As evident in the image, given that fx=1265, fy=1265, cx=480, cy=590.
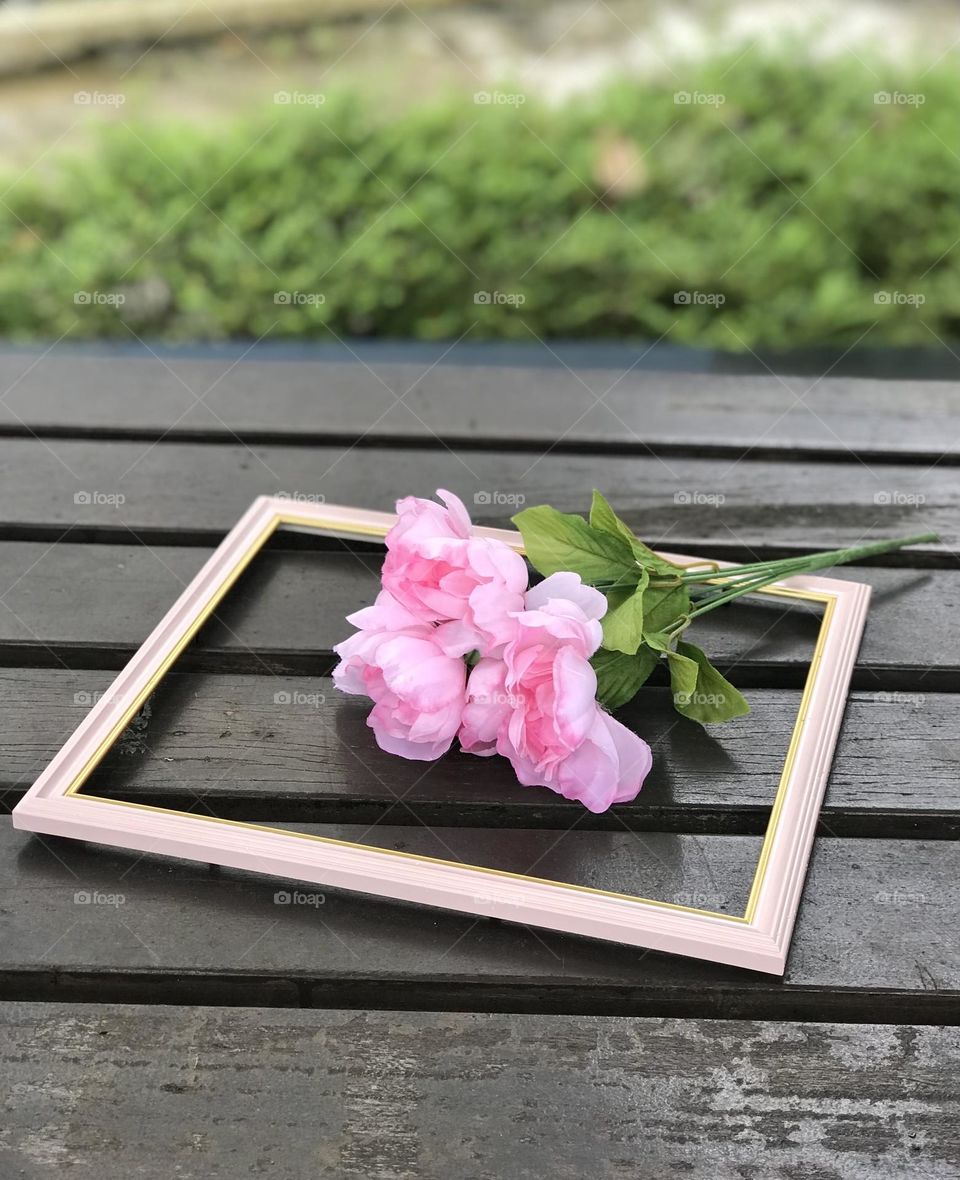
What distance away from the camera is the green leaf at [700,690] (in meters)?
0.88

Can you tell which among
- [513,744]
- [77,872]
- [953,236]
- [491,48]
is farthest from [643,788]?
[491,48]

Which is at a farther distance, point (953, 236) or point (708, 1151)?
point (953, 236)

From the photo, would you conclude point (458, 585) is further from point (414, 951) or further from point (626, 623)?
point (414, 951)

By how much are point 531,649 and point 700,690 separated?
0.15 meters

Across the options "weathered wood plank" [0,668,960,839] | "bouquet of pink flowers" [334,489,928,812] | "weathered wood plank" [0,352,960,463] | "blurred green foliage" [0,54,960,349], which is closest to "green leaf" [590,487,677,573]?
"bouquet of pink flowers" [334,489,928,812]

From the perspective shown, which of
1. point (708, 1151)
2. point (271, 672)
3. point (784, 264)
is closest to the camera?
point (708, 1151)

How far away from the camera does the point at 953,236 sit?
119 inches

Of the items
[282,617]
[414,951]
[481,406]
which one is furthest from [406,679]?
[481,406]

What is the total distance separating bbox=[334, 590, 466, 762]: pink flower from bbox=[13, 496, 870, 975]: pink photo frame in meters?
0.09

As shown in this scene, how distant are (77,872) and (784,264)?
101 inches

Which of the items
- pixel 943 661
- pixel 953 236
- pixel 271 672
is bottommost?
pixel 271 672

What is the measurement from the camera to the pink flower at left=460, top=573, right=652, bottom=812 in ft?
2.61

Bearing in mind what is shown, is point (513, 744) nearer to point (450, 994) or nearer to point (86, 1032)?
point (450, 994)

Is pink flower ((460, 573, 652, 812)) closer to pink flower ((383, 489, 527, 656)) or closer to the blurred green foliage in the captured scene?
pink flower ((383, 489, 527, 656))
